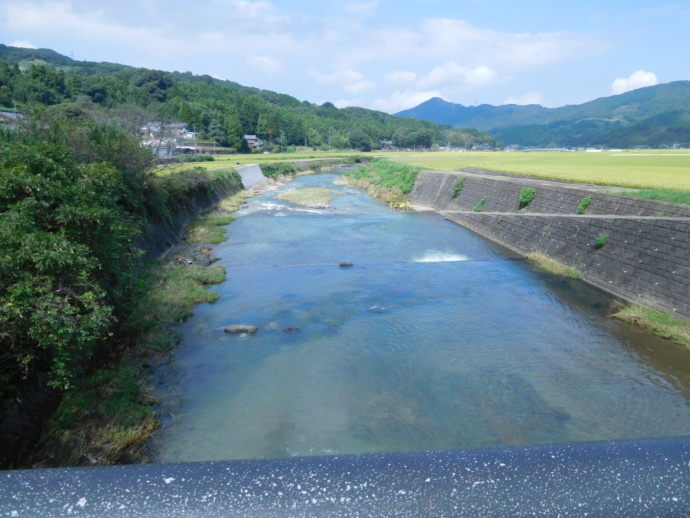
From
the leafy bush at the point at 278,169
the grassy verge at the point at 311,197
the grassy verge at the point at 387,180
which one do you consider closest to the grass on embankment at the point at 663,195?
the grassy verge at the point at 311,197

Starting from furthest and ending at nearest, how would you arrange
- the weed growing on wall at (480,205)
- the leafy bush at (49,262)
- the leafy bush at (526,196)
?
1. the weed growing on wall at (480,205)
2. the leafy bush at (526,196)
3. the leafy bush at (49,262)

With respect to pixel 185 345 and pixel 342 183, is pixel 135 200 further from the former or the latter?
pixel 342 183

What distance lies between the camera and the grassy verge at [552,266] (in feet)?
52.8

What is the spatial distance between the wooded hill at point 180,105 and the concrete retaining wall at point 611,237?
76.8ft

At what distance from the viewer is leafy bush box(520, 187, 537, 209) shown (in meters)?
22.5

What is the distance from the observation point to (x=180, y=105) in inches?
3243

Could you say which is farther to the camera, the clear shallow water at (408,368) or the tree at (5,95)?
the tree at (5,95)

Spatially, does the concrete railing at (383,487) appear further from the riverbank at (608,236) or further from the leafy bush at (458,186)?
the leafy bush at (458,186)

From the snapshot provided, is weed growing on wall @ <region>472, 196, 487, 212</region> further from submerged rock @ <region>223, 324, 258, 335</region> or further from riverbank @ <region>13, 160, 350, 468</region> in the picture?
submerged rock @ <region>223, 324, 258, 335</region>

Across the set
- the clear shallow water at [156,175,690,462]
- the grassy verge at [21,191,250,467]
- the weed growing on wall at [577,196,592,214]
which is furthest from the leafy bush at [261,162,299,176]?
the grassy verge at [21,191,250,467]

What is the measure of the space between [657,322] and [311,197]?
27726 mm

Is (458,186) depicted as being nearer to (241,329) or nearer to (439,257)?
(439,257)

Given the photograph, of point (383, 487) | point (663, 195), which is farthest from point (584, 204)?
point (383, 487)

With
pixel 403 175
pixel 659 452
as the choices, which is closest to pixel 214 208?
pixel 403 175
